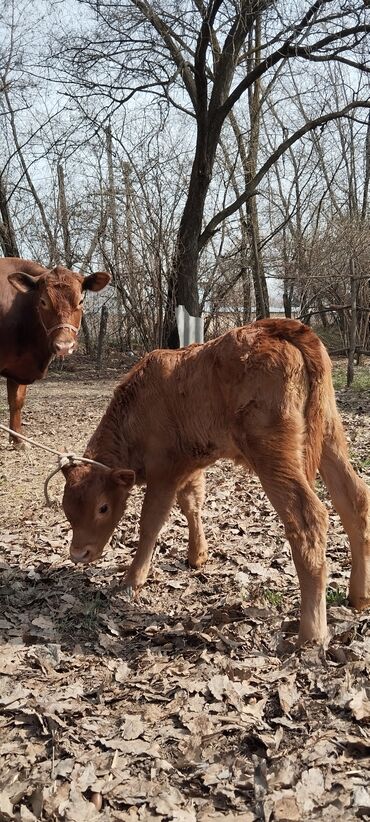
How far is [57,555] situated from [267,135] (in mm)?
19642

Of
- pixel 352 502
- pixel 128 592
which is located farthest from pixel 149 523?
pixel 352 502

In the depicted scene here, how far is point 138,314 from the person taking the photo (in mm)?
18031

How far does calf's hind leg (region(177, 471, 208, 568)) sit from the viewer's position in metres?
5.02

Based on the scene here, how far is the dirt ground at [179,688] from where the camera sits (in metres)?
2.56

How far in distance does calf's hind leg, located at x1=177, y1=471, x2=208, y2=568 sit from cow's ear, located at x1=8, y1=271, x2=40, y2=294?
4257mm

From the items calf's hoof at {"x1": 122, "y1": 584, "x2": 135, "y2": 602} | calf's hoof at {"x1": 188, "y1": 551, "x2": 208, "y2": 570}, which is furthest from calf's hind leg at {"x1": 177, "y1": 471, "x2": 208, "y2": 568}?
calf's hoof at {"x1": 122, "y1": 584, "x2": 135, "y2": 602}

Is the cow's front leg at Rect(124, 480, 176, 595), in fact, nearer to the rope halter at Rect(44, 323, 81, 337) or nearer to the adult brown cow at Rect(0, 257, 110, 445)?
the adult brown cow at Rect(0, 257, 110, 445)

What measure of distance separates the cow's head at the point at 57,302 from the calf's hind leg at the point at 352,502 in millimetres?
4492

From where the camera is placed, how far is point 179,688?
3.33 metres

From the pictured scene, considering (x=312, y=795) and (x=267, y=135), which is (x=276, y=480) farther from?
(x=267, y=135)

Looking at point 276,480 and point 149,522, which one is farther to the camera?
point 149,522

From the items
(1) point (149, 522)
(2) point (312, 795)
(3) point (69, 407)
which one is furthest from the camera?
(3) point (69, 407)

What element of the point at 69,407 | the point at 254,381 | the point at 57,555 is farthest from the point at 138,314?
the point at 254,381

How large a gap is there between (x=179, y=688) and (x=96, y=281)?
248 inches
